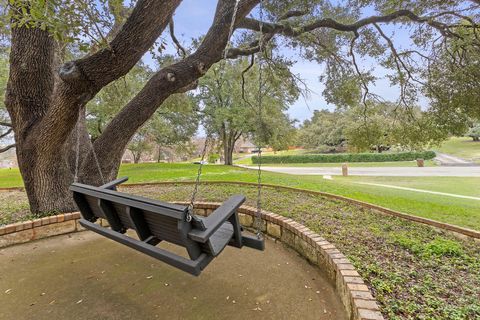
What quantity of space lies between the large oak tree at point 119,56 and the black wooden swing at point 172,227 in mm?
1539

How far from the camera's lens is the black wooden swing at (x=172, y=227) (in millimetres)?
1452

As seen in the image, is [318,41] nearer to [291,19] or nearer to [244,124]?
[291,19]

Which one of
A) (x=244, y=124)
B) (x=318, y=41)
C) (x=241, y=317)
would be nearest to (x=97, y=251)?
(x=241, y=317)

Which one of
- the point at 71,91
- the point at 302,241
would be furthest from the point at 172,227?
the point at 71,91

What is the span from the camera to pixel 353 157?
2302 centimetres

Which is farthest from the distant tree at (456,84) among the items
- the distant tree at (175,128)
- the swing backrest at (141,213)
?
the distant tree at (175,128)

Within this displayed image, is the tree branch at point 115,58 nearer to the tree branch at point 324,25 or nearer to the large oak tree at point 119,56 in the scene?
the large oak tree at point 119,56

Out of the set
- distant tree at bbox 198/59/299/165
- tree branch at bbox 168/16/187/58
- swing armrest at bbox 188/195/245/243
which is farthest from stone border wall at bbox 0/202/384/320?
distant tree at bbox 198/59/299/165

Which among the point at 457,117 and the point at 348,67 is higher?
the point at 348,67

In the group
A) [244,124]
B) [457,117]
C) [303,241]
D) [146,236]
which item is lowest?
[303,241]

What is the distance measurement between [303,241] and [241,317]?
113 cm

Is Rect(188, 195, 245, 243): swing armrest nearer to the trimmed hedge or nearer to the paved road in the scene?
the paved road

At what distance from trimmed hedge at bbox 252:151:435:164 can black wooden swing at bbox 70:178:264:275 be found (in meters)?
23.3

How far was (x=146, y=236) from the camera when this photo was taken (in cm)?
184
